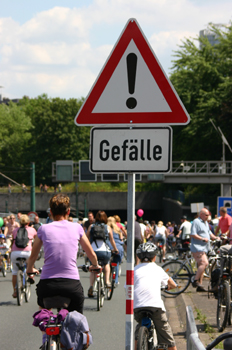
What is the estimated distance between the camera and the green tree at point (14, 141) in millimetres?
79000

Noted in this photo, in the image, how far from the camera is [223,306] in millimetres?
8648

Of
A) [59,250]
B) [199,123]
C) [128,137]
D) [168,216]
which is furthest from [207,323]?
[168,216]

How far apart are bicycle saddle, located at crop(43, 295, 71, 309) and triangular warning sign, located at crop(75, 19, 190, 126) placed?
1674mm

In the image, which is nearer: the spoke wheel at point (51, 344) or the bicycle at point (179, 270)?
the spoke wheel at point (51, 344)

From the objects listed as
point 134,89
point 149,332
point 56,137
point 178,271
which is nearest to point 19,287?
point 178,271

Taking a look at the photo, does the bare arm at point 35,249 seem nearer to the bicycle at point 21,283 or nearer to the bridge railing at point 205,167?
the bicycle at point 21,283

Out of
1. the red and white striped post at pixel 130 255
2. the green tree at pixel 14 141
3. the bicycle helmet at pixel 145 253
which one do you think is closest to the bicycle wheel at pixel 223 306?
the bicycle helmet at pixel 145 253

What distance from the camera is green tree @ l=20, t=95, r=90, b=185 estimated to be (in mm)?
71375

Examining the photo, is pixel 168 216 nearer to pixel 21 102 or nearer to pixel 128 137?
pixel 21 102

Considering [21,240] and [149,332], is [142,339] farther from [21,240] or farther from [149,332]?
[21,240]

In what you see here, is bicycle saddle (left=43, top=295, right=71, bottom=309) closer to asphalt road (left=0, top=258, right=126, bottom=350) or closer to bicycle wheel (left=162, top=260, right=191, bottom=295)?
asphalt road (left=0, top=258, right=126, bottom=350)

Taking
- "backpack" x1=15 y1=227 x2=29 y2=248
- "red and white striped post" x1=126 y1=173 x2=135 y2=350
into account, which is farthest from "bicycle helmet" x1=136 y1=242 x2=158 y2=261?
"backpack" x1=15 y1=227 x2=29 y2=248

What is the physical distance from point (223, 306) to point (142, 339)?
3.22 metres

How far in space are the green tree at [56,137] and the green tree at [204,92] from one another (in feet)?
57.7
